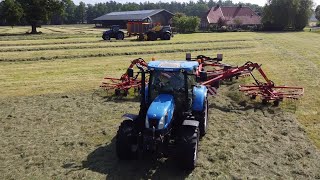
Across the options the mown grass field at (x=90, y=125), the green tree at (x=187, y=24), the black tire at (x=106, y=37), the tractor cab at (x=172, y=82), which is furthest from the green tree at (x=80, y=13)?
the tractor cab at (x=172, y=82)

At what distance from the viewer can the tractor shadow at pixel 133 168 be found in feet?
23.0

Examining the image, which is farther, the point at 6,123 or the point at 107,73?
the point at 107,73

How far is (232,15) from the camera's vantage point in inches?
3189

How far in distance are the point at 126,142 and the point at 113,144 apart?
1.59 meters

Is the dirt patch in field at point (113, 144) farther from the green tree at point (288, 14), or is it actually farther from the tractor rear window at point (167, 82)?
the green tree at point (288, 14)

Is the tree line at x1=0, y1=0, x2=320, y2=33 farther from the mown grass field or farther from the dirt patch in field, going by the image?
the dirt patch in field

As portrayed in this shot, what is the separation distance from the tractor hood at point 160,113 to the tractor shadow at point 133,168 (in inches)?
40.3

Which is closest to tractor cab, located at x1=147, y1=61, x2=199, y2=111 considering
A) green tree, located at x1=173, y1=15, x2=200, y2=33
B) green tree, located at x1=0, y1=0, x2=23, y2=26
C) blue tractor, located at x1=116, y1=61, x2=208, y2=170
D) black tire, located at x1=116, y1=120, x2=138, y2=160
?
blue tractor, located at x1=116, y1=61, x2=208, y2=170

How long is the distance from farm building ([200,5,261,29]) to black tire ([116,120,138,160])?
6863 cm

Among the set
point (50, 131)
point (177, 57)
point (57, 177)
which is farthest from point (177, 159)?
point (177, 57)

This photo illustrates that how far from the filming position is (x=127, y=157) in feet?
24.6

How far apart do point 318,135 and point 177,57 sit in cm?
1593

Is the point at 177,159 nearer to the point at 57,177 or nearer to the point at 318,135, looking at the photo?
the point at 57,177

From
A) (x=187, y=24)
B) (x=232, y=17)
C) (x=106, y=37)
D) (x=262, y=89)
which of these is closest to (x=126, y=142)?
(x=262, y=89)
